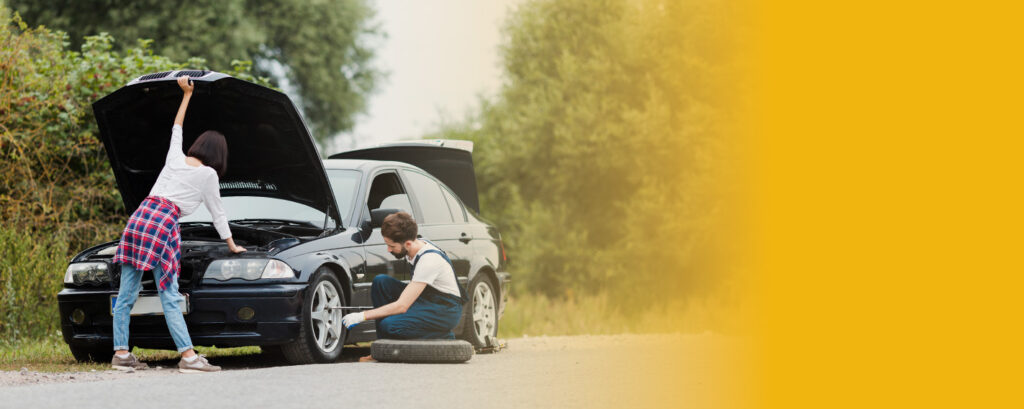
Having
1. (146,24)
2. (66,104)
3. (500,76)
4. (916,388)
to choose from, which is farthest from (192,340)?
(500,76)

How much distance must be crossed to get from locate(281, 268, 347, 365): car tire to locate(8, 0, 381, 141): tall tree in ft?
62.2

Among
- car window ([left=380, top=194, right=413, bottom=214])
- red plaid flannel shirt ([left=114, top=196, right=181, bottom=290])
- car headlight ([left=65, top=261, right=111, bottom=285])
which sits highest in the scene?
car window ([left=380, top=194, right=413, bottom=214])

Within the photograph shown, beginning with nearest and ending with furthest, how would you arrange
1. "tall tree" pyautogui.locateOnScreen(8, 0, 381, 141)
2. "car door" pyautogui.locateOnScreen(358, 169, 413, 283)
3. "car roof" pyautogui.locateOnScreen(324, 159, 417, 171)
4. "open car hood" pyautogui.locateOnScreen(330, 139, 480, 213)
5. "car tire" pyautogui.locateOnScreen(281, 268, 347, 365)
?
"car tire" pyautogui.locateOnScreen(281, 268, 347, 365)
"car door" pyautogui.locateOnScreen(358, 169, 413, 283)
"car roof" pyautogui.locateOnScreen(324, 159, 417, 171)
"open car hood" pyautogui.locateOnScreen(330, 139, 480, 213)
"tall tree" pyautogui.locateOnScreen(8, 0, 381, 141)

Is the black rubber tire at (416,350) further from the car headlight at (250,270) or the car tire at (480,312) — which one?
the car tire at (480,312)

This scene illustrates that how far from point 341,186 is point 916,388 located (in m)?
4.77

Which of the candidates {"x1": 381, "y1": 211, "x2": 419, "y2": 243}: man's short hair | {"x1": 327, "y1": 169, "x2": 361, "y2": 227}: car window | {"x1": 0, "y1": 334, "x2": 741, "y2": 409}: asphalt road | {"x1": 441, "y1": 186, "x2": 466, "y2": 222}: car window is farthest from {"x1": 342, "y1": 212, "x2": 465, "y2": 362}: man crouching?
{"x1": 441, "y1": 186, "x2": 466, "y2": 222}: car window

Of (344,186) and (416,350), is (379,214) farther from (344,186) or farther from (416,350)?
(416,350)

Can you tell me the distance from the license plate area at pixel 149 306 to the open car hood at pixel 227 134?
138 centimetres

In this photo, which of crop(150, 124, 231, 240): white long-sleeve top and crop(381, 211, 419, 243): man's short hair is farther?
crop(381, 211, 419, 243): man's short hair

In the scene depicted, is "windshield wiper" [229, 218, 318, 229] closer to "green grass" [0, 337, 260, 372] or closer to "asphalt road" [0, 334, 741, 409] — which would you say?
"asphalt road" [0, 334, 741, 409]

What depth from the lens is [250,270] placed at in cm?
823

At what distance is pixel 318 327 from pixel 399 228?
949 millimetres

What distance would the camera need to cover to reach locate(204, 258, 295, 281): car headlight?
8.22 meters

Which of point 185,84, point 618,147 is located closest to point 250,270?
point 185,84
